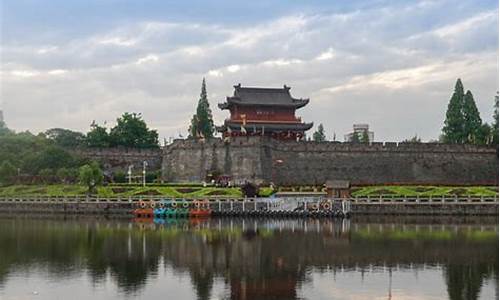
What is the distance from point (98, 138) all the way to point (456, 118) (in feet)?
103

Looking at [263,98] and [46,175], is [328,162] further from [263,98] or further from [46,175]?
[46,175]

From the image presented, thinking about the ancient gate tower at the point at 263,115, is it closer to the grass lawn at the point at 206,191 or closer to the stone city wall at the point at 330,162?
the stone city wall at the point at 330,162

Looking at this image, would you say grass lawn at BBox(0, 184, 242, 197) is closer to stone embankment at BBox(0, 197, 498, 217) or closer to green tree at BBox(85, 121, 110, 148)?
stone embankment at BBox(0, 197, 498, 217)

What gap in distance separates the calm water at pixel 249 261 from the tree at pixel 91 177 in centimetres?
1041

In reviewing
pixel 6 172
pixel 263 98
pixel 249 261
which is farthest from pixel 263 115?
pixel 249 261

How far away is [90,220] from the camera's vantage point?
37.1 m

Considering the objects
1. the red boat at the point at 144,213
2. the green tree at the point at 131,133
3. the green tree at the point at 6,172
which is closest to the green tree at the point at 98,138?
the green tree at the point at 131,133

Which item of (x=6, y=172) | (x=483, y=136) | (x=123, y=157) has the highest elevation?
(x=483, y=136)

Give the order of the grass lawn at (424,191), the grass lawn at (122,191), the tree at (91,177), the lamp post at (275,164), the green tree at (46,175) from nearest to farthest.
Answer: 1. the grass lawn at (424,191)
2. the grass lawn at (122,191)
3. the tree at (91,177)
4. the green tree at (46,175)
5. the lamp post at (275,164)

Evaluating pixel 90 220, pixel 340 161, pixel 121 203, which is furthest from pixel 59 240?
pixel 340 161

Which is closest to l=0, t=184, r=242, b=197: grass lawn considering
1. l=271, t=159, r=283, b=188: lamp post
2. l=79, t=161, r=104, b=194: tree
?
l=79, t=161, r=104, b=194: tree

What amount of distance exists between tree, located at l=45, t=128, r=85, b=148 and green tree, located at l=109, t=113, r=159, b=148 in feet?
13.7

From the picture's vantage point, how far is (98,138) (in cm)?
6284

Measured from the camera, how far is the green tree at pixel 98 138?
205ft
